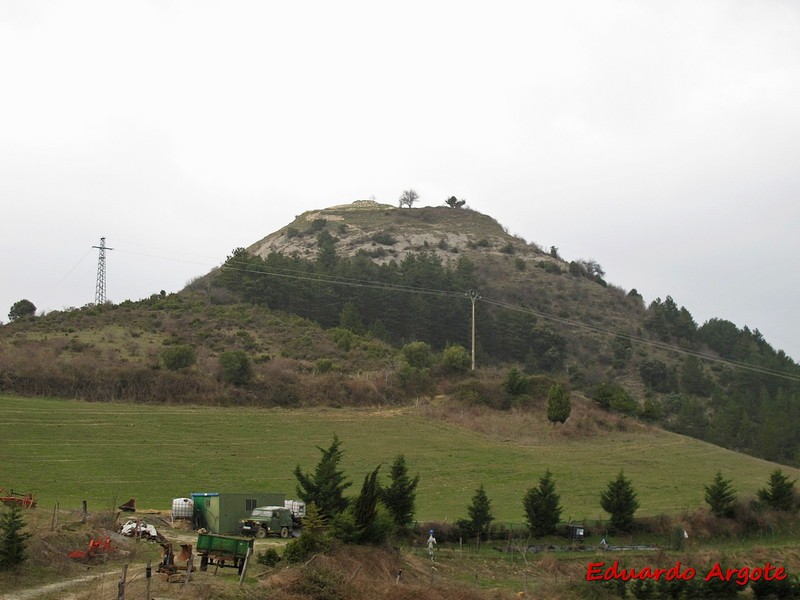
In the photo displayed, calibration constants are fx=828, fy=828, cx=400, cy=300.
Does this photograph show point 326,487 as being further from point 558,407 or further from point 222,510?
point 558,407

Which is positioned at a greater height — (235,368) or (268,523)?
(235,368)

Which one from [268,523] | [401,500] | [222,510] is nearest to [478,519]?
[401,500]

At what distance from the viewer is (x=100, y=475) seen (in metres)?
42.2

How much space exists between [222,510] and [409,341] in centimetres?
6138

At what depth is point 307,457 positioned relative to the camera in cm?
5038

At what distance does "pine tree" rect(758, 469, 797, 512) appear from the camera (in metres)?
45.8

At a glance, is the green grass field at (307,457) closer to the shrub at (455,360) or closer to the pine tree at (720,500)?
the pine tree at (720,500)

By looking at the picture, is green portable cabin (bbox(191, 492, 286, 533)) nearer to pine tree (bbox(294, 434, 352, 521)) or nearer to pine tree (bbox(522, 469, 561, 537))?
pine tree (bbox(294, 434, 352, 521))

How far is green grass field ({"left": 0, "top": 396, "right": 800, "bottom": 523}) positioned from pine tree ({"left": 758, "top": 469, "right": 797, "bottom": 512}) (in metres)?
2.11

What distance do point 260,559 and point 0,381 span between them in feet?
133

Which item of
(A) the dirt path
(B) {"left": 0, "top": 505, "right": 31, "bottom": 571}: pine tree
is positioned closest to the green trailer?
(A) the dirt path

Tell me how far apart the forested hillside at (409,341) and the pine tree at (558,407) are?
4548mm

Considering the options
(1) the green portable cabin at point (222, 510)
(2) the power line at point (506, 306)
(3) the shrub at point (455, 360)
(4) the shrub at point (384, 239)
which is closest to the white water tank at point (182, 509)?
(1) the green portable cabin at point (222, 510)

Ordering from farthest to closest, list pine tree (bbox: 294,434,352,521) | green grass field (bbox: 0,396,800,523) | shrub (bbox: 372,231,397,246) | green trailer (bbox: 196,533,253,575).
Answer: shrub (bbox: 372,231,397,246), green grass field (bbox: 0,396,800,523), pine tree (bbox: 294,434,352,521), green trailer (bbox: 196,533,253,575)
